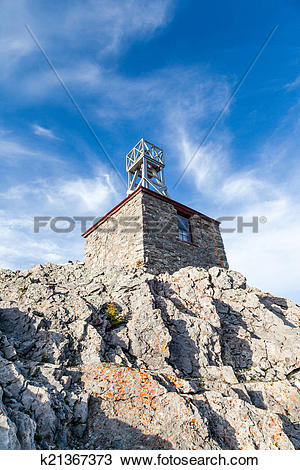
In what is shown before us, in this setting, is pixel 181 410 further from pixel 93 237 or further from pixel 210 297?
pixel 93 237

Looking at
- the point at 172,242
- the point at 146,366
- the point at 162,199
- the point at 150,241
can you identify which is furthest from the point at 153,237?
the point at 146,366

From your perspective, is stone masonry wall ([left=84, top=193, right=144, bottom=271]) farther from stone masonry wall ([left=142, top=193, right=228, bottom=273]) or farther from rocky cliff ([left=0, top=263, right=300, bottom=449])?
rocky cliff ([left=0, top=263, right=300, bottom=449])

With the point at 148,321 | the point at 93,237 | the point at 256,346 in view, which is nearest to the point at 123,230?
the point at 93,237

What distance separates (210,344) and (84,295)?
13.3ft

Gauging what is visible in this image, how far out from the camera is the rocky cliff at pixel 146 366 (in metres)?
3.83

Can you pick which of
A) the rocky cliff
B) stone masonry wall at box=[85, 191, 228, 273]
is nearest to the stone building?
stone masonry wall at box=[85, 191, 228, 273]

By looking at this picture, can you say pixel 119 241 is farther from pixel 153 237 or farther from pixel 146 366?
pixel 146 366

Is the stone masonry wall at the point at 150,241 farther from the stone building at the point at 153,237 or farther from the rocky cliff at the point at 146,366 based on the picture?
the rocky cliff at the point at 146,366

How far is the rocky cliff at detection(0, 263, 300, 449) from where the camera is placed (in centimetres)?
383

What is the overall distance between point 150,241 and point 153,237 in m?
0.38

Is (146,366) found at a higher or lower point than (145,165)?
lower

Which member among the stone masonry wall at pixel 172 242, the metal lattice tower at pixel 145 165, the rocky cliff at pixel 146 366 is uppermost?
the metal lattice tower at pixel 145 165

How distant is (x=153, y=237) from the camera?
1256cm

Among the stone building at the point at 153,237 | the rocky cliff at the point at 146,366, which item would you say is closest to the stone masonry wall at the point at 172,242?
the stone building at the point at 153,237
